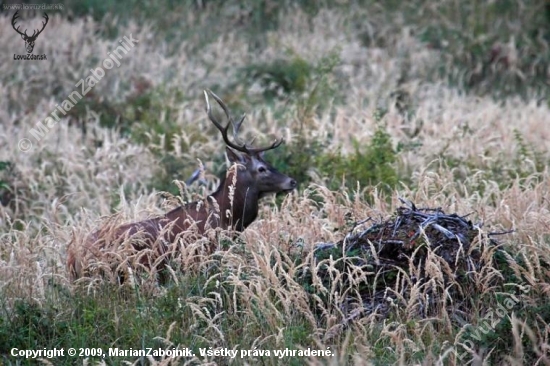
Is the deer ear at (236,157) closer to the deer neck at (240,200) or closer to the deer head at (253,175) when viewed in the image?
the deer head at (253,175)

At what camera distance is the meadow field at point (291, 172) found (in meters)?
6.71

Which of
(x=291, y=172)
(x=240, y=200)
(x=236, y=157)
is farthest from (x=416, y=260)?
(x=291, y=172)

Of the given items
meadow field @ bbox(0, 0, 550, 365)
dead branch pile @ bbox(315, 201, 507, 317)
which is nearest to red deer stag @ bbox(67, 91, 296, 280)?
meadow field @ bbox(0, 0, 550, 365)

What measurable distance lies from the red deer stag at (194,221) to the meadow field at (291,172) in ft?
0.55

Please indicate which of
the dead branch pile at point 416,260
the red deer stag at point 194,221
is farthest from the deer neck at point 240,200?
the dead branch pile at point 416,260

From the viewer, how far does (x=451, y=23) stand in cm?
1902

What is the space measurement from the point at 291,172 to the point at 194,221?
3.64 m

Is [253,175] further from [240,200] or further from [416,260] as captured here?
[416,260]

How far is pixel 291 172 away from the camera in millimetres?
11375

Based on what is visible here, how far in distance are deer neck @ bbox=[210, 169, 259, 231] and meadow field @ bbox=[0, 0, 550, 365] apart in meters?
0.25

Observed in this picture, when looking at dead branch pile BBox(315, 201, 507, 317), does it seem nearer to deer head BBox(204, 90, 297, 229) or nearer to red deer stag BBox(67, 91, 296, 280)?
red deer stag BBox(67, 91, 296, 280)

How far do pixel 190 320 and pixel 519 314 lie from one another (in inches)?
96.9

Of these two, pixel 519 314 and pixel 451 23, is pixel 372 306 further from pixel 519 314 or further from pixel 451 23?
pixel 451 23

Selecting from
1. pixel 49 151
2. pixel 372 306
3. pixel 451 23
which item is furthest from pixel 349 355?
pixel 451 23
